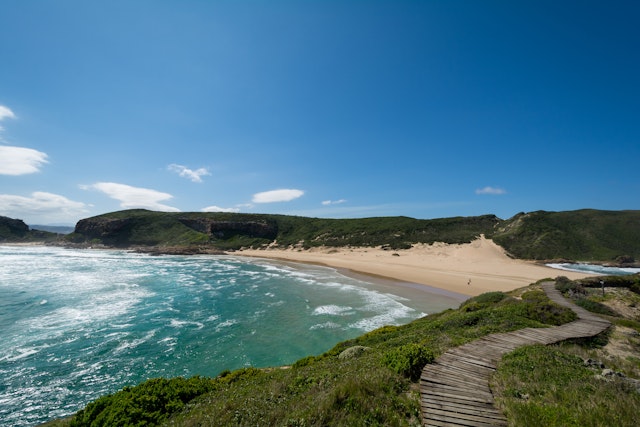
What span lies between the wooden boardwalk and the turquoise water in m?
10.3

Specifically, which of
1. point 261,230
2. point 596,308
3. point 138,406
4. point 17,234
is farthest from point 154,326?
point 17,234

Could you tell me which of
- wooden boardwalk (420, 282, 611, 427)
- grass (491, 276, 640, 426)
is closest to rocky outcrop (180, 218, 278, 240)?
wooden boardwalk (420, 282, 611, 427)

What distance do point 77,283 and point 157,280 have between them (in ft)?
32.2

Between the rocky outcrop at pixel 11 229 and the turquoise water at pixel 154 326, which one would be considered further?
the rocky outcrop at pixel 11 229

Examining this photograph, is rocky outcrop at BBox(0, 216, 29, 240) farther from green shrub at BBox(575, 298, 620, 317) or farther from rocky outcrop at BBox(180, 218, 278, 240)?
green shrub at BBox(575, 298, 620, 317)

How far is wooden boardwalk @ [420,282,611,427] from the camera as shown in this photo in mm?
5973

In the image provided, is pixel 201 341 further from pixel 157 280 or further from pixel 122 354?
pixel 157 280

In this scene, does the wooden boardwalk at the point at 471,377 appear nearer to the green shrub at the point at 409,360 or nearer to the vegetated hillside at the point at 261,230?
the green shrub at the point at 409,360

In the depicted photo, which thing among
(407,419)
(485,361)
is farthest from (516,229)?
(407,419)

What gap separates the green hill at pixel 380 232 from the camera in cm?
6575

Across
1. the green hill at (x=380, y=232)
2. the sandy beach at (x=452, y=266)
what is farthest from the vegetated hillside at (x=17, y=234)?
the sandy beach at (x=452, y=266)

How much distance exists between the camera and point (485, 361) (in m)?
8.96

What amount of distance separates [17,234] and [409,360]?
202605mm

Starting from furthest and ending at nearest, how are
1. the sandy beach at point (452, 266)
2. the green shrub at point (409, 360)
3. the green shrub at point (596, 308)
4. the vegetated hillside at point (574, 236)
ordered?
1. the vegetated hillside at point (574, 236)
2. the sandy beach at point (452, 266)
3. the green shrub at point (596, 308)
4. the green shrub at point (409, 360)
